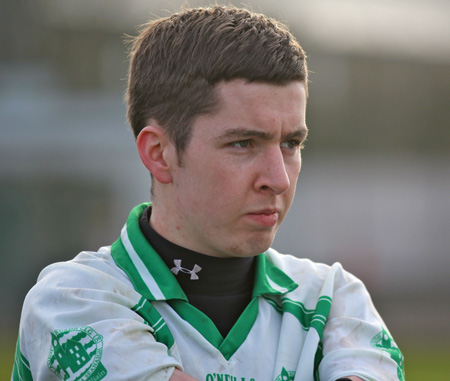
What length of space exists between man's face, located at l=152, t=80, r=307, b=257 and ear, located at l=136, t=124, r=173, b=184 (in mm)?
88

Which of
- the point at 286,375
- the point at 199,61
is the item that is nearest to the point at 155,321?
the point at 286,375

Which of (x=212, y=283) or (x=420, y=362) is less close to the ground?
(x=212, y=283)

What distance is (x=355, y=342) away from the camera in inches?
92.6

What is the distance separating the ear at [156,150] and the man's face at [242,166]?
88 millimetres

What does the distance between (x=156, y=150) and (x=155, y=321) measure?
59 cm

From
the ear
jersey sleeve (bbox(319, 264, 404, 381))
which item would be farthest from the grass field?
jersey sleeve (bbox(319, 264, 404, 381))

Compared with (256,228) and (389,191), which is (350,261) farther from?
(256,228)

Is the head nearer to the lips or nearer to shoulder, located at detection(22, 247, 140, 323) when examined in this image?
the lips

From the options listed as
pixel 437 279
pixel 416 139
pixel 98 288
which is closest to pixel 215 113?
pixel 98 288

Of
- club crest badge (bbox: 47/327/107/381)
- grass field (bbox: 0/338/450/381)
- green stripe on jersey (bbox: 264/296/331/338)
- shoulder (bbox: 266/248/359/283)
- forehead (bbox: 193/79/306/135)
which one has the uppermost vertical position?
forehead (bbox: 193/79/306/135)

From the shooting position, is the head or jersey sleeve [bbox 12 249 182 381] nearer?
jersey sleeve [bbox 12 249 182 381]

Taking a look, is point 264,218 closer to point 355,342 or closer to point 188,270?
point 188,270

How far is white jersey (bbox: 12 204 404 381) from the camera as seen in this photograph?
2.13m

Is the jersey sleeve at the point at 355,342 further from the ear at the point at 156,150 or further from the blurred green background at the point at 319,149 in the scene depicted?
the blurred green background at the point at 319,149
